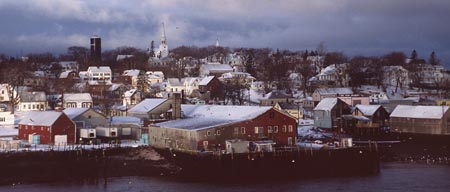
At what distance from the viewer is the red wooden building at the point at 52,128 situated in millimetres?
46875

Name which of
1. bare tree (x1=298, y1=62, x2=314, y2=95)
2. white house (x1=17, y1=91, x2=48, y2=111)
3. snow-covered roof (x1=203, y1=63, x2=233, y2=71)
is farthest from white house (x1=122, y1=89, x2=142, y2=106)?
snow-covered roof (x1=203, y1=63, x2=233, y2=71)

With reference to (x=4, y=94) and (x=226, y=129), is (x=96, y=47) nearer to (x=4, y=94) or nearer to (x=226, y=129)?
(x=4, y=94)

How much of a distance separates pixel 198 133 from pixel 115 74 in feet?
227

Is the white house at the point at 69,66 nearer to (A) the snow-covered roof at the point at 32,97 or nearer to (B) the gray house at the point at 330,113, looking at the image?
(A) the snow-covered roof at the point at 32,97

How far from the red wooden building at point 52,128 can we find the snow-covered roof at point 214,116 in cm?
587

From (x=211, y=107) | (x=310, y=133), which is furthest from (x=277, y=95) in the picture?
(x=211, y=107)

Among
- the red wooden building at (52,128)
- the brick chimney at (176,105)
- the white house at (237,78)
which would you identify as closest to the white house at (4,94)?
the red wooden building at (52,128)

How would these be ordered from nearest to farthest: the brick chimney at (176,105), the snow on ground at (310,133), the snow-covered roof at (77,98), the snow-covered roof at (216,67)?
the brick chimney at (176,105), the snow on ground at (310,133), the snow-covered roof at (77,98), the snow-covered roof at (216,67)

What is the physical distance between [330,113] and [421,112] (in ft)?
24.7

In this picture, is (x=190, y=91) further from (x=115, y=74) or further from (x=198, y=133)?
(x=198, y=133)

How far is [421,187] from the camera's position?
35938 millimetres

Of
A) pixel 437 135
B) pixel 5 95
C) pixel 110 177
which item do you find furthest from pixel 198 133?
pixel 5 95

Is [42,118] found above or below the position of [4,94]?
below

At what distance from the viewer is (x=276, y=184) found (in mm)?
38219
